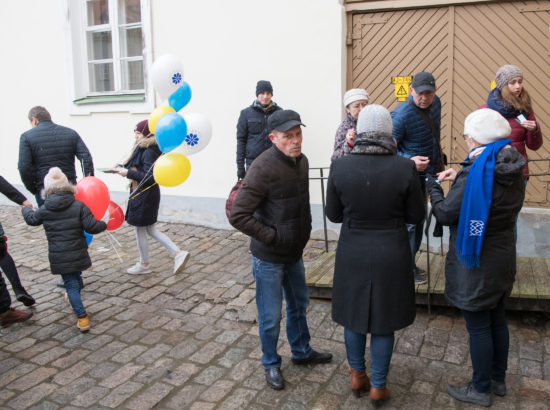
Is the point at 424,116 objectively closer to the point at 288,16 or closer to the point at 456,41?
the point at 456,41

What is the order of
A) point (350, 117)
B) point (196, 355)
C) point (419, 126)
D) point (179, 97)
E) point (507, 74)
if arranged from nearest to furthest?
point (196, 355), point (507, 74), point (419, 126), point (350, 117), point (179, 97)

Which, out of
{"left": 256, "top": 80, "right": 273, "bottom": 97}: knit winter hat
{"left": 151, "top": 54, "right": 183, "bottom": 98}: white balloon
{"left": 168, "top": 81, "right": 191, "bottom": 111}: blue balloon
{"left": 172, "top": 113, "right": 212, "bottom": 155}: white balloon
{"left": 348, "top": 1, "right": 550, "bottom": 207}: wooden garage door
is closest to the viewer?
{"left": 172, "top": 113, "right": 212, "bottom": 155}: white balloon

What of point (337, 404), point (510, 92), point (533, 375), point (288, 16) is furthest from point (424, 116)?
point (288, 16)

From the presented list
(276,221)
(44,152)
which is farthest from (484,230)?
(44,152)

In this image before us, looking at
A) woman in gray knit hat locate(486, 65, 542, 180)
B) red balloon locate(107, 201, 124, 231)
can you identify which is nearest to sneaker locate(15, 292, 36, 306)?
red balloon locate(107, 201, 124, 231)

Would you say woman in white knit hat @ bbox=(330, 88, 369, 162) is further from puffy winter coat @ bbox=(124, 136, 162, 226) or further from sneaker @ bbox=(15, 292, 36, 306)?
sneaker @ bbox=(15, 292, 36, 306)

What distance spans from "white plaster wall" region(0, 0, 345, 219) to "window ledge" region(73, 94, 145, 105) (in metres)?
0.21

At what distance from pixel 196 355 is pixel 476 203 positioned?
2358mm

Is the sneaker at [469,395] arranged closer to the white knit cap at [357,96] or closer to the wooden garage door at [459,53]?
the white knit cap at [357,96]

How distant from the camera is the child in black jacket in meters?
4.37

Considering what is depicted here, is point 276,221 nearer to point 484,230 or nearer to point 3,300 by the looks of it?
point 484,230

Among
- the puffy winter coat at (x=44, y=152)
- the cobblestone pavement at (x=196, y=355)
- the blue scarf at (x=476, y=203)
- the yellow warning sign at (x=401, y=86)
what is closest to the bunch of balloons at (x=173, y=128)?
the puffy winter coat at (x=44, y=152)

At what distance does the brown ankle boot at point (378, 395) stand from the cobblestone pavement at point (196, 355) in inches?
3.9

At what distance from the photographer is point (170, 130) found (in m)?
4.68
